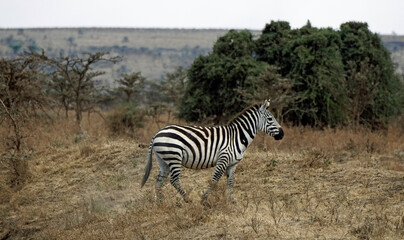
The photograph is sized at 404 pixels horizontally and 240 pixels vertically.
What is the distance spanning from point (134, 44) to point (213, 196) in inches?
3550

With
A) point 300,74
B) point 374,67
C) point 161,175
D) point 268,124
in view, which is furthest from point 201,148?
point 374,67

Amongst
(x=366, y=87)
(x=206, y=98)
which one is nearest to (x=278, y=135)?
(x=366, y=87)

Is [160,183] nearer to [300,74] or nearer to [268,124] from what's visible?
[268,124]

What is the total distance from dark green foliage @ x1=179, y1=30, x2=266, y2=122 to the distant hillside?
59.3 metres

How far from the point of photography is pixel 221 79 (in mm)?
21203

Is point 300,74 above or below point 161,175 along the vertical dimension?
above

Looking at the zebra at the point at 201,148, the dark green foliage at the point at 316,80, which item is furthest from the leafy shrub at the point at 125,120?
the zebra at the point at 201,148

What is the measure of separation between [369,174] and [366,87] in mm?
7932

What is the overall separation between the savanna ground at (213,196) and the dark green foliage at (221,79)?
481cm

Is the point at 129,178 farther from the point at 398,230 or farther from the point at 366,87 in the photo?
the point at 366,87

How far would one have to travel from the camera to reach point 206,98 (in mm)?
20906

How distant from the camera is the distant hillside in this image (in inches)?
3374

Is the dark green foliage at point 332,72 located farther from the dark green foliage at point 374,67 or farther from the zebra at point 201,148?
the zebra at point 201,148

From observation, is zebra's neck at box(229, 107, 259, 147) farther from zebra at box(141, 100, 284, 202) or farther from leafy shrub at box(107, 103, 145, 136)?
leafy shrub at box(107, 103, 145, 136)
